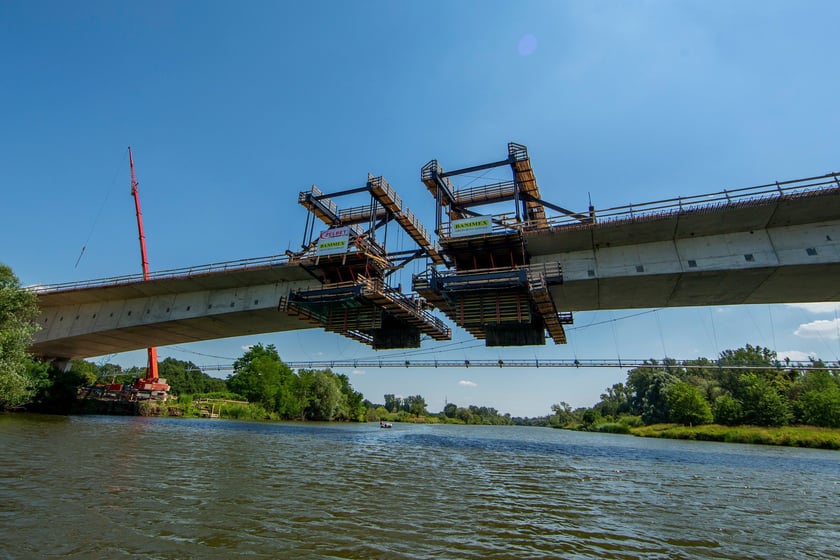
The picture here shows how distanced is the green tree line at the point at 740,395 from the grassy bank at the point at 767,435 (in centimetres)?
234

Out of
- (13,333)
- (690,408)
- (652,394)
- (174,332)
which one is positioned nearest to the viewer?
(13,333)

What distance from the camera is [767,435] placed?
51531 millimetres

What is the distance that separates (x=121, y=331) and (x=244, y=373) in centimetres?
3696

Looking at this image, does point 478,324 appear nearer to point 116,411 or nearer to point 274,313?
point 274,313

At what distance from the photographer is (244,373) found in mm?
73438

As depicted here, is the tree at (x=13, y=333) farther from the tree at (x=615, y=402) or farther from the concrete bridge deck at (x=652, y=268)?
the tree at (x=615, y=402)

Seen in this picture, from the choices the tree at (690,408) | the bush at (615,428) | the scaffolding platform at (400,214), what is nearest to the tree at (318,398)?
the scaffolding platform at (400,214)

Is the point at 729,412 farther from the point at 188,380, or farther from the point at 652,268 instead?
the point at 188,380

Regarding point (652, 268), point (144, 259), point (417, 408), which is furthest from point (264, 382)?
point (417, 408)

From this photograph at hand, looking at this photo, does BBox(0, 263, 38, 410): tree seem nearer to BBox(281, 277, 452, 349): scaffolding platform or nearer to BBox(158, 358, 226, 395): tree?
BBox(281, 277, 452, 349): scaffolding platform

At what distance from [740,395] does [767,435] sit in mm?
23654

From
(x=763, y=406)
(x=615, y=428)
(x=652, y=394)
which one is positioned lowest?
(x=615, y=428)

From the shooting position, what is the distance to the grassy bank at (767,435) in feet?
154

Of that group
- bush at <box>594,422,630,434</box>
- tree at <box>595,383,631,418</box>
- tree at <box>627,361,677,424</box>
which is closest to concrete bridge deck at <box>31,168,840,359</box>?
tree at <box>627,361,677,424</box>
